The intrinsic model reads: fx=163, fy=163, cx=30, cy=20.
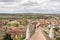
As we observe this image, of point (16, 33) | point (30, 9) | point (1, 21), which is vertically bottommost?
point (16, 33)

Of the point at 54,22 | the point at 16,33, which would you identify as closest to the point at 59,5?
the point at 54,22

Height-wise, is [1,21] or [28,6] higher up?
[28,6]

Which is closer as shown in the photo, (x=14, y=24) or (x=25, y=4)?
(x=14, y=24)

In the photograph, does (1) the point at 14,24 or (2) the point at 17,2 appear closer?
(1) the point at 14,24

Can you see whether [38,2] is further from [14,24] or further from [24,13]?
[14,24]

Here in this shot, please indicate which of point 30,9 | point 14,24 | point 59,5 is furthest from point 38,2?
point 14,24

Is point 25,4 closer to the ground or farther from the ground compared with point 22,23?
farther from the ground

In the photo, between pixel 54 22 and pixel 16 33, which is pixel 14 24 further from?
pixel 54 22
